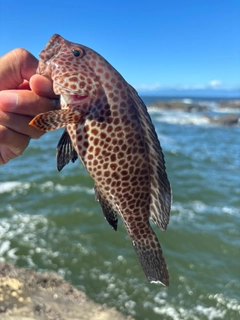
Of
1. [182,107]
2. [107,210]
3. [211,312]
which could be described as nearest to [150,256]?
[107,210]

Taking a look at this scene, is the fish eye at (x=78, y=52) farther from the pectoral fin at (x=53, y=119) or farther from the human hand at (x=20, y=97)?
the pectoral fin at (x=53, y=119)

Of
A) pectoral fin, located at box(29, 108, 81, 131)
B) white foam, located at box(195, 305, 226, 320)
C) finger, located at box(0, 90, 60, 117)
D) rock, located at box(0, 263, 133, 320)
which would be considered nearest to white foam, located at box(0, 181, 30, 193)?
rock, located at box(0, 263, 133, 320)

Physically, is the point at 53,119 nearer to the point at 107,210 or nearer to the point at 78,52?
the point at 78,52

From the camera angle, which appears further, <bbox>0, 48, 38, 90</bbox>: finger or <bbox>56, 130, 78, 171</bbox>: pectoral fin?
<bbox>0, 48, 38, 90</bbox>: finger

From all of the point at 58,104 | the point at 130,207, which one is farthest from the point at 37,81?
the point at 130,207

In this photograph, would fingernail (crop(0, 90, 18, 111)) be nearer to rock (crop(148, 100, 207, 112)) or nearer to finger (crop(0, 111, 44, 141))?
finger (crop(0, 111, 44, 141))
